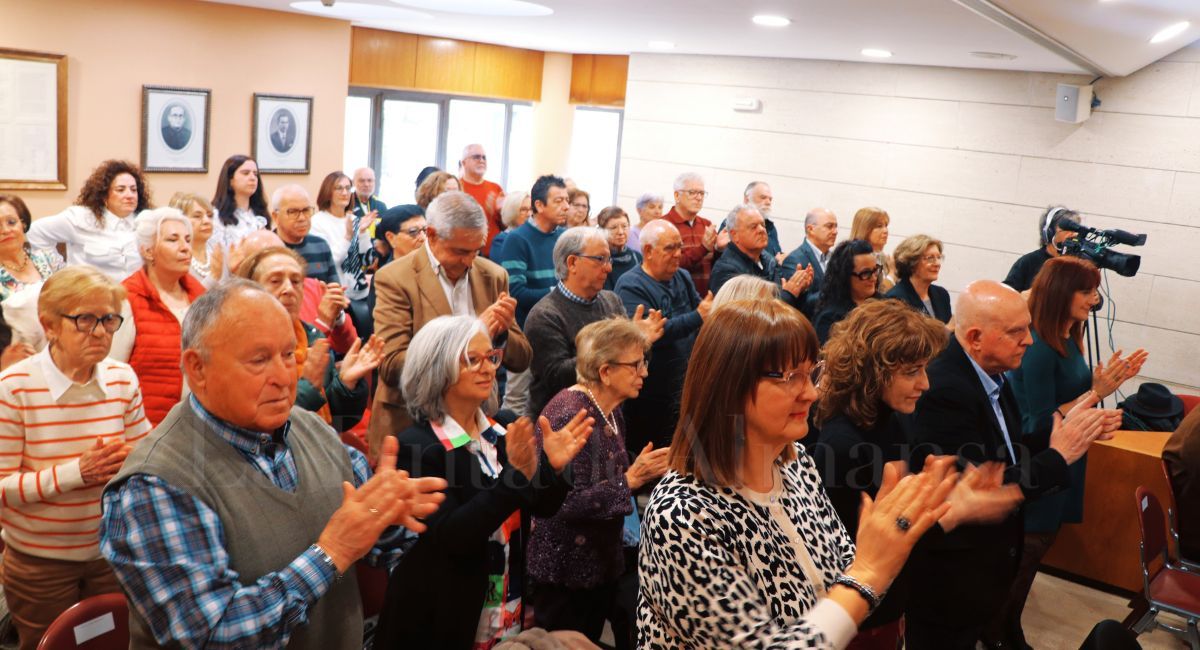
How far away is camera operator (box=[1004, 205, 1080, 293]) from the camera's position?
5.94 meters

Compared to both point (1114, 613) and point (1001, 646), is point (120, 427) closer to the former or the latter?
point (1001, 646)

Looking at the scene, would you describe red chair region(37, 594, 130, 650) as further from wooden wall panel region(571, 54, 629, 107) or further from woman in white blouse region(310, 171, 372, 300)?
wooden wall panel region(571, 54, 629, 107)

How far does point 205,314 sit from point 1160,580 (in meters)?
3.62

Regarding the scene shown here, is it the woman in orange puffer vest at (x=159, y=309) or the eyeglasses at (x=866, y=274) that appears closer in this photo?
the woman in orange puffer vest at (x=159, y=309)

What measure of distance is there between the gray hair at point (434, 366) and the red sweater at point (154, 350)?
3.58 ft

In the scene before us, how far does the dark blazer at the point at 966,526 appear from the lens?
8.96ft

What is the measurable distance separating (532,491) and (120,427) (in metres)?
1.25

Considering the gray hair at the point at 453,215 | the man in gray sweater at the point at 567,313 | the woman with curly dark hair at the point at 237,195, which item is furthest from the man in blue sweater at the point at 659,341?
the woman with curly dark hair at the point at 237,195

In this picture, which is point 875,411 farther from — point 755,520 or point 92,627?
point 92,627

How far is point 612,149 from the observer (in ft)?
37.7

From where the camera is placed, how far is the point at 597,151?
457 inches

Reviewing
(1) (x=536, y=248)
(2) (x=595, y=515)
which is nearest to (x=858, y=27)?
(1) (x=536, y=248)

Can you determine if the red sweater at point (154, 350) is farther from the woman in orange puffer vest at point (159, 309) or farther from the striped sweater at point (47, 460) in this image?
the striped sweater at point (47, 460)

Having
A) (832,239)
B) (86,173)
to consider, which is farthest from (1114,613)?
(86,173)
